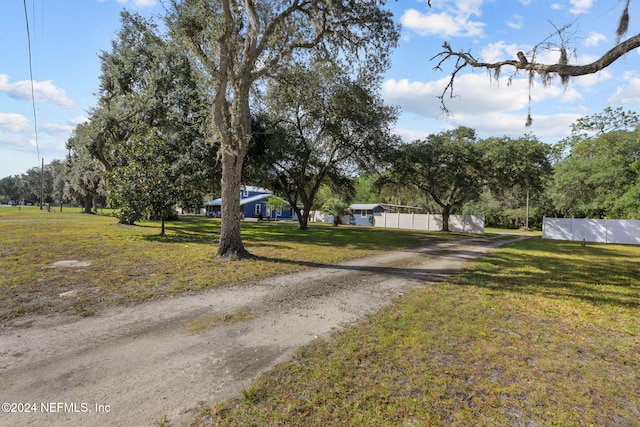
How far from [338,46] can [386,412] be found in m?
12.2

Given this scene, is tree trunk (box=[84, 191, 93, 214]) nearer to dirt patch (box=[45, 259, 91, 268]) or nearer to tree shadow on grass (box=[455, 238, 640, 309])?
dirt patch (box=[45, 259, 91, 268])

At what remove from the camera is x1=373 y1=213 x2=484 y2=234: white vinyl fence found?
104 ft

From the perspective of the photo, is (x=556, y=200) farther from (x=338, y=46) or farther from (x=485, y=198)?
(x=338, y=46)

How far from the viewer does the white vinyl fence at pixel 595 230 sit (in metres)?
21.7

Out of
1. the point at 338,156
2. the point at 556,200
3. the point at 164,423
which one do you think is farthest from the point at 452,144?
the point at 164,423

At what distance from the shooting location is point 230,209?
9.52 meters

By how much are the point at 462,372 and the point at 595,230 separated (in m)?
27.0

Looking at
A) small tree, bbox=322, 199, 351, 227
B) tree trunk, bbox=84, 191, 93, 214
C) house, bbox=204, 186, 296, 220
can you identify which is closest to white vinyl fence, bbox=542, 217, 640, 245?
small tree, bbox=322, 199, 351, 227

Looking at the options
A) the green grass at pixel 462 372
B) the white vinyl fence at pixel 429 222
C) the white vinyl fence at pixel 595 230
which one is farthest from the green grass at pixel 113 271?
the white vinyl fence at pixel 429 222

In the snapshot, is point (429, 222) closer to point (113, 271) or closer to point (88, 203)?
point (113, 271)

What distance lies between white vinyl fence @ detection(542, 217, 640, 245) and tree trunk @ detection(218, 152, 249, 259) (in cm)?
2313

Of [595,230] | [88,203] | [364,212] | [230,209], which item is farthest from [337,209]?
[88,203]

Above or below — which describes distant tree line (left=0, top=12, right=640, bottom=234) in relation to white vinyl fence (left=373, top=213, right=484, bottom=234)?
above

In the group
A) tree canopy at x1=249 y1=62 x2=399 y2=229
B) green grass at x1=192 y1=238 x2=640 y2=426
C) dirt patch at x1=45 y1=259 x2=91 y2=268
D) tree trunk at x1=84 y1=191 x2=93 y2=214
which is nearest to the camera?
green grass at x1=192 y1=238 x2=640 y2=426
